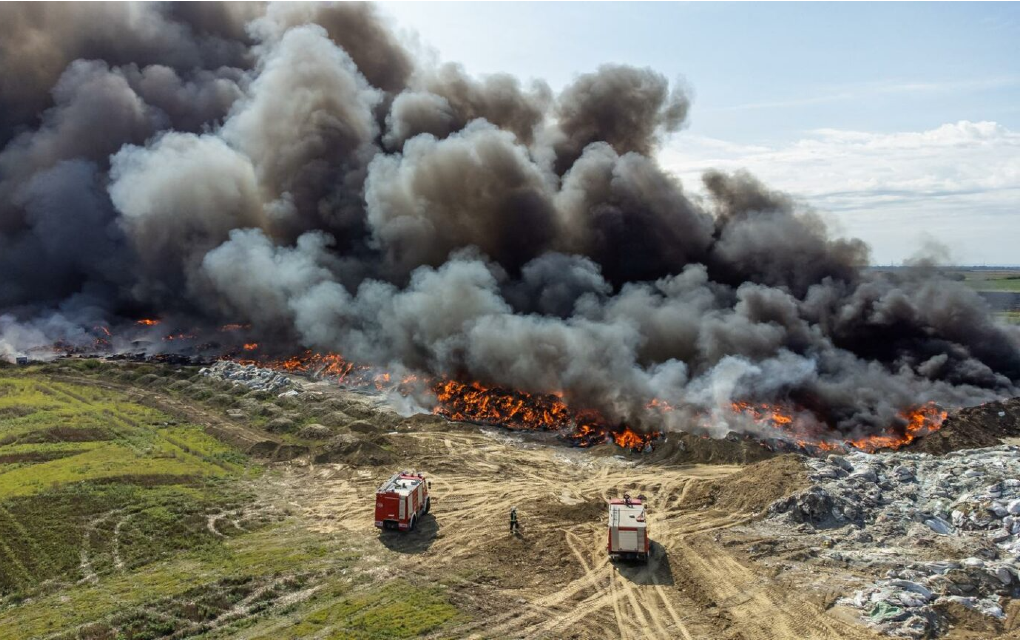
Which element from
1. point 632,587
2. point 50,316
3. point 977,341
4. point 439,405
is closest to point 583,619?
point 632,587

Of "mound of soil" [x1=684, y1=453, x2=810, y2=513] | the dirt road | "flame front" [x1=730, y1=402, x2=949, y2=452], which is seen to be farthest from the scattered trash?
"flame front" [x1=730, y1=402, x2=949, y2=452]

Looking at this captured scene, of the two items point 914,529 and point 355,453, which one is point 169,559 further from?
point 914,529

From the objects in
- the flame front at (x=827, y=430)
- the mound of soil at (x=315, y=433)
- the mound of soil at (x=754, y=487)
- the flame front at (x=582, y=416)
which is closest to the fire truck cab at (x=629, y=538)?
the mound of soil at (x=754, y=487)

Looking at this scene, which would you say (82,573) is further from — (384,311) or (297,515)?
(384,311)

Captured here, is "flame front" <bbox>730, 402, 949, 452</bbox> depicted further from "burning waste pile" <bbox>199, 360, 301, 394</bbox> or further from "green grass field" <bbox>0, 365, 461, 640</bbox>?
"burning waste pile" <bbox>199, 360, 301, 394</bbox>

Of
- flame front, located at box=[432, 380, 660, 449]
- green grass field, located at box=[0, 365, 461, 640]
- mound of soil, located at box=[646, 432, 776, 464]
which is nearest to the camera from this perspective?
green grass field, located at box=[0, 365, 461, 640]

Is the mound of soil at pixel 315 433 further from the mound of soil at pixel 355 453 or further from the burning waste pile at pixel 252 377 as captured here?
the burning waste pile at pixel 252 377
